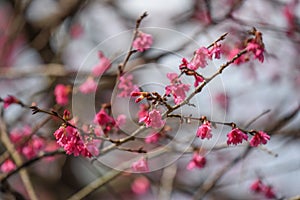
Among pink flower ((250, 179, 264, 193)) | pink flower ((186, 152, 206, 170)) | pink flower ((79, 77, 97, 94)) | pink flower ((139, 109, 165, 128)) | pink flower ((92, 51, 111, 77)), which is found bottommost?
pink flower ((139, 109, 165, 128))

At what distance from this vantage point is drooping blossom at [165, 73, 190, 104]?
83.8 inches

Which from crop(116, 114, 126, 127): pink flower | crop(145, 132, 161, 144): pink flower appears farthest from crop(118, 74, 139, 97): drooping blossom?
crop(145, 132, 161, 144): pink flower

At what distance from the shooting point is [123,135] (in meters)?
2.80

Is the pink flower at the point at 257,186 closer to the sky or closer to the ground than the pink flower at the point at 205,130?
closer to the sky

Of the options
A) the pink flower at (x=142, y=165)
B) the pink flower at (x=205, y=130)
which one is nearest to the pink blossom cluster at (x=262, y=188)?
the pink flower at (x=142, y=165)

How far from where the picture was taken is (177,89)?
2.16 meters

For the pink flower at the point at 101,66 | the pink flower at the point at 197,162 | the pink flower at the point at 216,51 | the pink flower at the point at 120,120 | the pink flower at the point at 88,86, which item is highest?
the pink flower at the point at 101,66

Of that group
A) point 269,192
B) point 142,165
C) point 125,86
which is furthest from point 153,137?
point 269,192

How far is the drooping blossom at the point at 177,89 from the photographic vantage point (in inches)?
83.8

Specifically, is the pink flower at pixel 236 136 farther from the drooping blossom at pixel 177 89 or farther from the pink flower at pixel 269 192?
the pink flower at pixel 269 192

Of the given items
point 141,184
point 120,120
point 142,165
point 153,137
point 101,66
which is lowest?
point 142,165

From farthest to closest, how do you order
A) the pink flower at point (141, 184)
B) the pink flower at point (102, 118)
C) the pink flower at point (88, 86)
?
1. the pink flower at point (141, 184)
2. the pink flower at point (88, 86)
3. the pink flower at point (102, 118)

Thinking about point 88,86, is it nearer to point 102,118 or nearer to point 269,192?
point 102,118

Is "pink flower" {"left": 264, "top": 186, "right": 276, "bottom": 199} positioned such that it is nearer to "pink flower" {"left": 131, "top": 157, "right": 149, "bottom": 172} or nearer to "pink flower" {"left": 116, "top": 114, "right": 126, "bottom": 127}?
"pink flower" {"left": 131, "top": 157, "right": 149, "bottom": 172}
